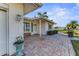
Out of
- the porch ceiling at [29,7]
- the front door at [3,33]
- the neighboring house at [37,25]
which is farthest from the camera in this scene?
the neighboring house at [37,25]

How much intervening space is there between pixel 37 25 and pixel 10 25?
0.70 m

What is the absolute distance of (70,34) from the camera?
409 centimetres

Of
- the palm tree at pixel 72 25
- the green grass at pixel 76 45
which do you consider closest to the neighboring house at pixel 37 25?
the palm tree at pixel 72 25

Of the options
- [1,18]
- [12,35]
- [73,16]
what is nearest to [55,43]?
[73,16]

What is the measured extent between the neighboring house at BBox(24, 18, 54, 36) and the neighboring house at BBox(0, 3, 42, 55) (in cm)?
15

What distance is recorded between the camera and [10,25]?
14.4 feet

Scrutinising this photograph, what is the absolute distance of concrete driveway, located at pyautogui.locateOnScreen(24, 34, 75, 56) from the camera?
4.14 m

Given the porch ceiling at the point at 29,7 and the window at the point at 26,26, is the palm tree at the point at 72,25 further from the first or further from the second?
the window at the point at 26,26

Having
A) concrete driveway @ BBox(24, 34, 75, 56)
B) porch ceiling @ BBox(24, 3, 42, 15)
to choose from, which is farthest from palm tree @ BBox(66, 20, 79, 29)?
porch ceiling @ BBox(24, 3, 42, 15)

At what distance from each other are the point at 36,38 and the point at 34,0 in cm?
112

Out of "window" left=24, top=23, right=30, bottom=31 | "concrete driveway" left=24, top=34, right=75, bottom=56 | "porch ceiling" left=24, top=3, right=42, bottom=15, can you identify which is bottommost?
"concrete driveway" left=24, top=34, right=75, bottom=56

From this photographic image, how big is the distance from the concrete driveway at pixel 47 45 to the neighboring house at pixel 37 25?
0.17 m

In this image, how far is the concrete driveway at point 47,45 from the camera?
414 centimetres

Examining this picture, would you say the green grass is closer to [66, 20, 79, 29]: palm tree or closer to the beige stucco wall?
[66, 20, 79, 29]: palm tree
